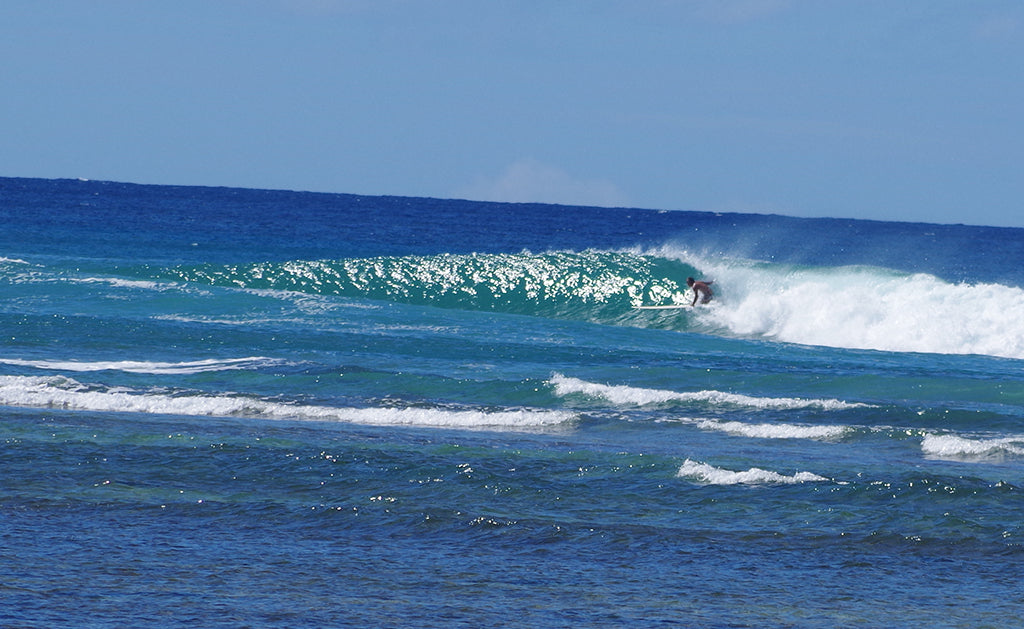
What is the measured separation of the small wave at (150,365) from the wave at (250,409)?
195cm

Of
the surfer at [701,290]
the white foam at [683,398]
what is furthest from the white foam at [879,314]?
the white foam at [683,398]

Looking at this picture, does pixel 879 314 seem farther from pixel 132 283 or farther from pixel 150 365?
pixel 132 283

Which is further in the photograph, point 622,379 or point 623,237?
point 623,237

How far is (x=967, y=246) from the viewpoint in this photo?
95688 millimetres

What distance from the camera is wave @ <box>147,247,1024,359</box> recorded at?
2778 cm

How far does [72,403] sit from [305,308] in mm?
11727

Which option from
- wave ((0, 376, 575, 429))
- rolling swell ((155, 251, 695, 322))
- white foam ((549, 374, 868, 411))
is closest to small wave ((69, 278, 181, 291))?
rolling swell ((155, 251, 695, 322))

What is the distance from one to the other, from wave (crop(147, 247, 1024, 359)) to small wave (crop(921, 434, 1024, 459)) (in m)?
13.3

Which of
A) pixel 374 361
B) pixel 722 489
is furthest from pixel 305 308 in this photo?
pixel 722 489

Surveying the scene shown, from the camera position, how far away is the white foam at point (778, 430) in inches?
561

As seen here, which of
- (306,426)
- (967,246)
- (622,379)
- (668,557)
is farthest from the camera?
(967,246)

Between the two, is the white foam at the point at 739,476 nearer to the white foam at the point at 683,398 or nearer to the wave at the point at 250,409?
the wave at the point at 250,409

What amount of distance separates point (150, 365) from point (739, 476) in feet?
35.0

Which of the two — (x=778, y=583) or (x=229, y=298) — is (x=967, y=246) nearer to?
(x=229, y=298)
